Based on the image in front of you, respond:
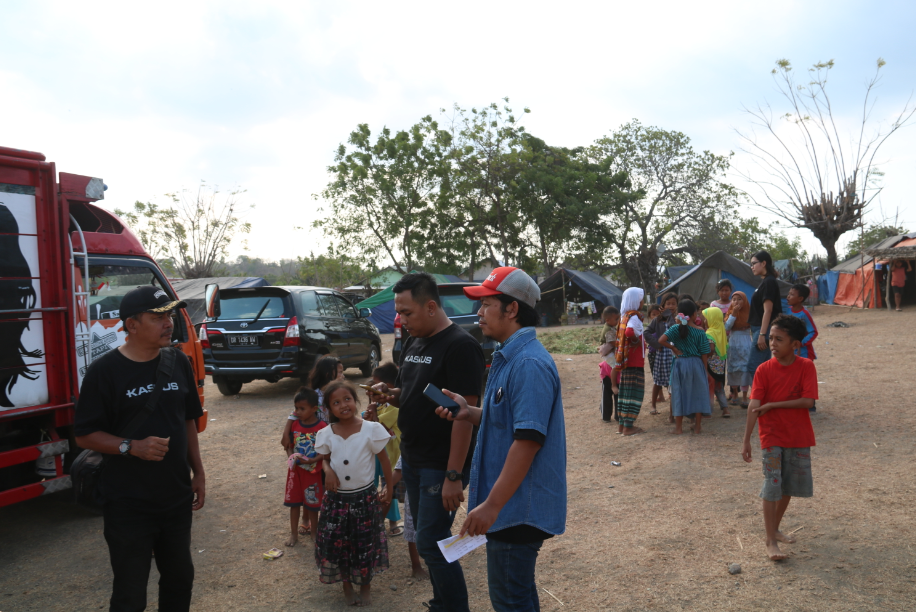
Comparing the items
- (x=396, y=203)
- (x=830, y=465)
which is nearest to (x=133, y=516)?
(x=830, y=465)

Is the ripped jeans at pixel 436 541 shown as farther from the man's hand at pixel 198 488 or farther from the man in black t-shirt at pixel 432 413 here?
the man's hand at pixel 198 488

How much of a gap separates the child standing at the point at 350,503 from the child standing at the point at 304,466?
78cm

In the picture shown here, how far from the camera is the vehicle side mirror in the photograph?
32.2 feet

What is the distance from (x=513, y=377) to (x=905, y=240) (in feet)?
86.7

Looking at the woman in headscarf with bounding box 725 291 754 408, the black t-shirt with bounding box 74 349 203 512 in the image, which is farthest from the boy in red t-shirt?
the woman in headscarf with bounding box 725 291 754 408

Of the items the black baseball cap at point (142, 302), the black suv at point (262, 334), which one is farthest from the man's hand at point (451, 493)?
the black suv at point (262, 334)

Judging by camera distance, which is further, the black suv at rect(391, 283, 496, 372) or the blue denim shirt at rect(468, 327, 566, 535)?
the black suv at rect(391, 283, 496, 372)

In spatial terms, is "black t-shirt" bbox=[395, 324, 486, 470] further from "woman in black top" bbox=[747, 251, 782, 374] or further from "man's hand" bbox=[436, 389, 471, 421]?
"woman in black top" bbox=[747, 251, 782, 374]

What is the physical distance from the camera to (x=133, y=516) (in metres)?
2.66

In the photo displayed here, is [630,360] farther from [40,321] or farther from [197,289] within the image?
[197,289]

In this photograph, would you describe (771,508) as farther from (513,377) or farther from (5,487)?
(5,487)

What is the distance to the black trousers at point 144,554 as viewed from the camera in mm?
2645

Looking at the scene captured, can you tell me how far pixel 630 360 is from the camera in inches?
284

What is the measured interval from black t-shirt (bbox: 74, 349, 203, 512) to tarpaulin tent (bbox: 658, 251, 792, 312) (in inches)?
743
